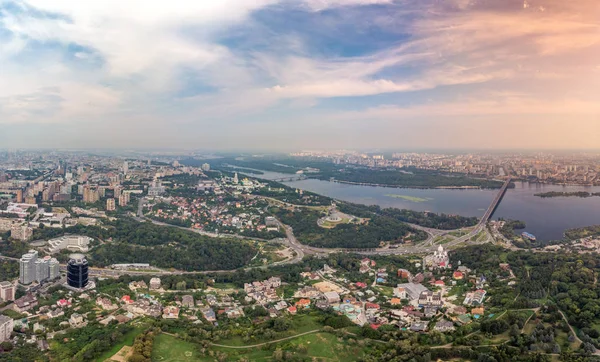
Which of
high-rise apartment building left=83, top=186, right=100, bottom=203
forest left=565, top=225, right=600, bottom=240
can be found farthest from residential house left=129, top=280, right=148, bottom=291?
forest left=565, top=225, right=600, bottom=240

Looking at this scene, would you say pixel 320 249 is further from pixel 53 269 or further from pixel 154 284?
pixel 53 269

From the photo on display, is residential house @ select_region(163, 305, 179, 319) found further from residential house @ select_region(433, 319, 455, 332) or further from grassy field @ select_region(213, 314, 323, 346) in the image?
residential house @ select_region(433, 319, 455, 332)

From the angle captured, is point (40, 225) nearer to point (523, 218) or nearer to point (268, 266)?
point (268, 266)

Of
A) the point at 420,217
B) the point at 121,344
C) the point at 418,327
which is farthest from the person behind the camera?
the point at 420,217

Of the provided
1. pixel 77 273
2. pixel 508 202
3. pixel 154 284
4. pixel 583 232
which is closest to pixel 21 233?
pixel 77 273

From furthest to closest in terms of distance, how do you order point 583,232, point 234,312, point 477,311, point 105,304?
point 583,232, point 105,304, point 234,312, point 477,311

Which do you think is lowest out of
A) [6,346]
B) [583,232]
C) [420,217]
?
[6,346]
